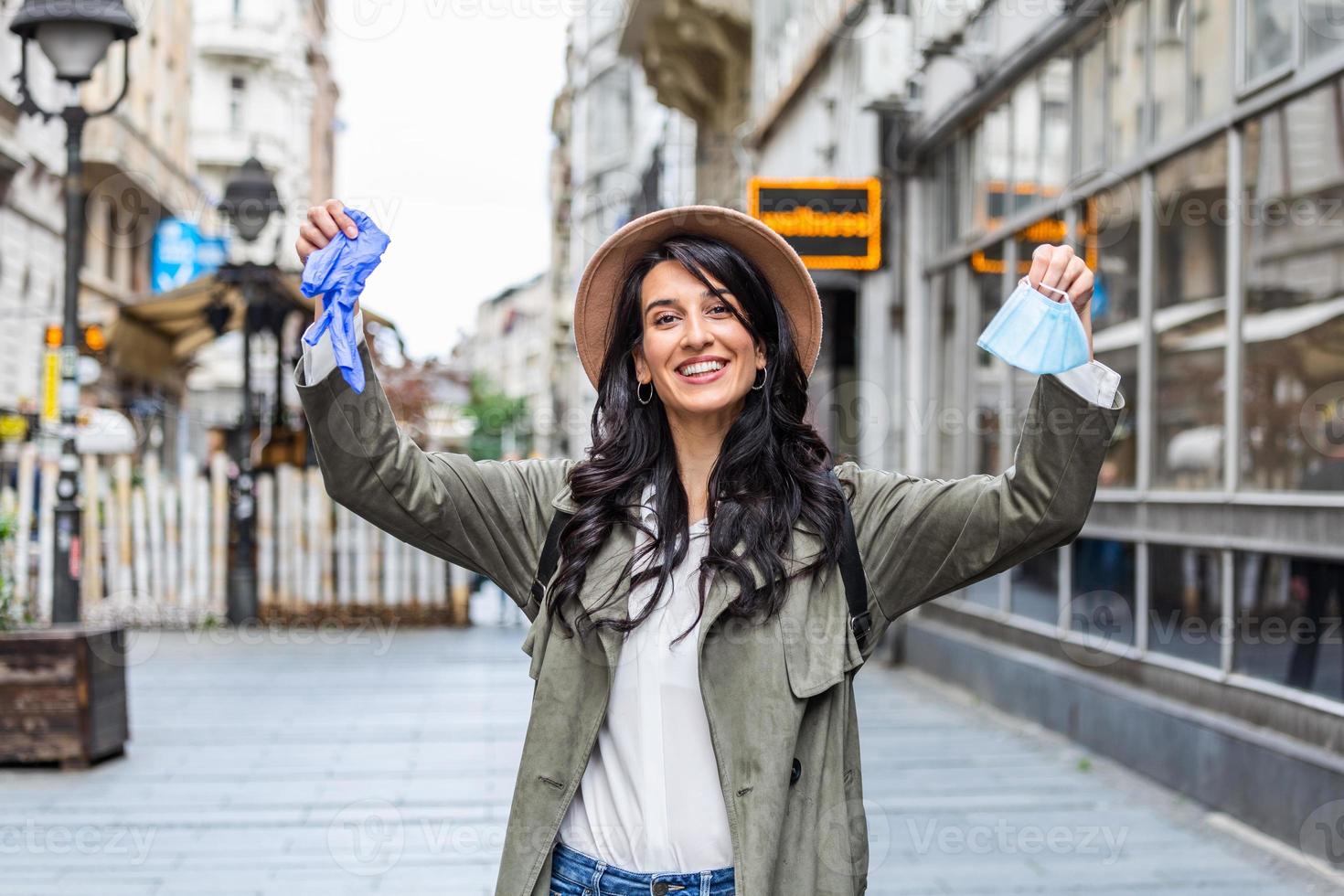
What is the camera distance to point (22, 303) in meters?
22.4

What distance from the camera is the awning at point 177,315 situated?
14.9 m

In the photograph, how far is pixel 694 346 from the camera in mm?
2377

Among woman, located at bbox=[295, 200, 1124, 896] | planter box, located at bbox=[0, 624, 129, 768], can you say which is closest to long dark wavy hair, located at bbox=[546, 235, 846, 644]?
woman, located at bbox=[295, 200, 1124, 896]

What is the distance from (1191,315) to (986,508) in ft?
19.2

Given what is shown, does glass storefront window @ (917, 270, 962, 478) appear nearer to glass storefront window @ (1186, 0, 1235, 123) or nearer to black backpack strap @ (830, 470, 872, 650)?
glass storefront window @ (1186, 0, 1235, 123)

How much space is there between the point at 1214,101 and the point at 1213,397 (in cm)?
144

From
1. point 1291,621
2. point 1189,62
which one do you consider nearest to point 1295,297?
point 1291,621

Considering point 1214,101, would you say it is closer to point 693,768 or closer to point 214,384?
point 693,768

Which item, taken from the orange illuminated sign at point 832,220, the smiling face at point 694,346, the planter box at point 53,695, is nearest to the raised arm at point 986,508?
the smiling face at point 694,346

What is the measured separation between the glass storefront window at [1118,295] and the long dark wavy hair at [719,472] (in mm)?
6121

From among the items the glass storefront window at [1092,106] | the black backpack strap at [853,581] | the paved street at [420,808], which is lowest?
the paved street at [420,808]

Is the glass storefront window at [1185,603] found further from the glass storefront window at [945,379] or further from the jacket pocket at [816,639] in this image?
Result: the jacket pocket at [816,639]

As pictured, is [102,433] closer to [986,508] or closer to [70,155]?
[70,155]

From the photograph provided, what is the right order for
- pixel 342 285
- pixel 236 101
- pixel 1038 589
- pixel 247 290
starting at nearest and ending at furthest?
1. pixel 342 285
2. pixel 1038 589
3. pixel 247 290
4. pixel 236 101
